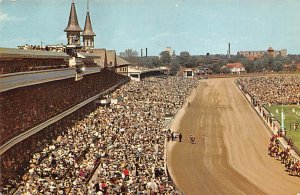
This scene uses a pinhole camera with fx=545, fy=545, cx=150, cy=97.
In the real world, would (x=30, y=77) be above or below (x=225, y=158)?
above

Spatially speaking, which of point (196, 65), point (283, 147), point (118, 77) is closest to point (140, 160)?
point (283, 147)

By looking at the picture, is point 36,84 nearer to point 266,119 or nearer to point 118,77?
point 266,119

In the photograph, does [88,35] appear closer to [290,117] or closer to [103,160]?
[290,117]

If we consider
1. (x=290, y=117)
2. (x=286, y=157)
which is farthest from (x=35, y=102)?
(x=290, y=117)

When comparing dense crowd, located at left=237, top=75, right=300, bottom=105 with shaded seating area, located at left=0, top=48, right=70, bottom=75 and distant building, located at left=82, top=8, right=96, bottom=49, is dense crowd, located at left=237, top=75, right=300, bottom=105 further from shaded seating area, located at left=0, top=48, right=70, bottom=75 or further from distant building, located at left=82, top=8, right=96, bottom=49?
shaded seating area, located at left=0, top=48, right=70, bottom=75

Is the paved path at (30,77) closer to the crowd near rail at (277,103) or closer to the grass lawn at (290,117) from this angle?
the crowd near rail at (277,103)

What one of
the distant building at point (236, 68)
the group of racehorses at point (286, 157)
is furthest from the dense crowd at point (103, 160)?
the distant building at point (236, 68)
